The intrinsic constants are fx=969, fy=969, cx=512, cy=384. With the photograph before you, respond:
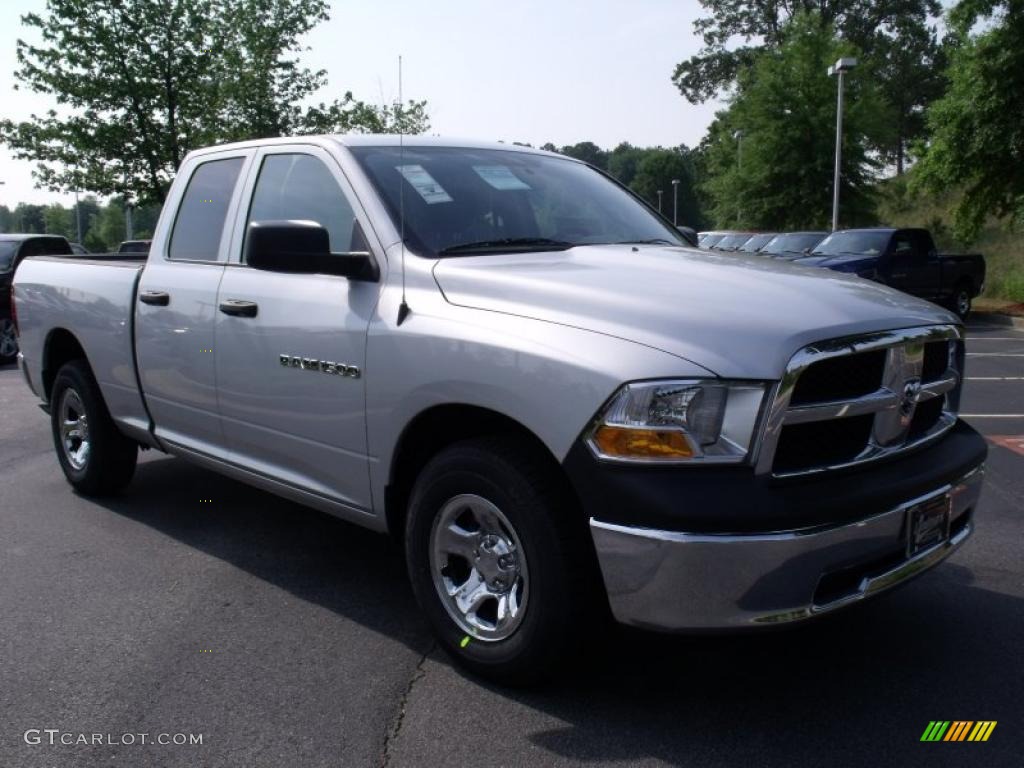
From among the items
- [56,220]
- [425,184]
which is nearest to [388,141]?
[425,184]

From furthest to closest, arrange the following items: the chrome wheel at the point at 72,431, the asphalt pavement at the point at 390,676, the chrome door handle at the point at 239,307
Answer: the chrome wheel at the point at 72,431
the chrome door handle at the point at 239,307
the asphalt pavement at the point at 390,676

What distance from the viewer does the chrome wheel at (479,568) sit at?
10.3ft

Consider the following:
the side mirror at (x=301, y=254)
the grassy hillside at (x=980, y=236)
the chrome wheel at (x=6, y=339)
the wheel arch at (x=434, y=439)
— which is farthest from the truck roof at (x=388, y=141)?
the grassy hillside at (x=980, y=236)

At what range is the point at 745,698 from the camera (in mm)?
3205

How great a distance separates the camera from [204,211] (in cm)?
477

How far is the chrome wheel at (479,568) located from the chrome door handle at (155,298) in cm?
210

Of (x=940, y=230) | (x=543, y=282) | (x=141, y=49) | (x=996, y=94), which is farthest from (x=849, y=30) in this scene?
(x=543, y=282)

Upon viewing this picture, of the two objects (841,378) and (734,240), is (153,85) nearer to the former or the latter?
(734,240)

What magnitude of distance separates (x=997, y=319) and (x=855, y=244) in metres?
3.18

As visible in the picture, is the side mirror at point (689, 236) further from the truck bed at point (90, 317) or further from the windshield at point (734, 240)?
the windshield at point (734, 240)

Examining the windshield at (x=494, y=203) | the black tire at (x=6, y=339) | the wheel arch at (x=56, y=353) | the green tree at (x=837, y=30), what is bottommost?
the black tire at (x=6, y=339)

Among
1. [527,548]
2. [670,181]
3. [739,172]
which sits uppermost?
[670,181]

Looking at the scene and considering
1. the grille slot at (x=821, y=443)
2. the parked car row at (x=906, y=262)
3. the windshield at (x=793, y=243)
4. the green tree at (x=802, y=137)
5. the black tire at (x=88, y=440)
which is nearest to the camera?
the grille slot at (x=821, y=443)

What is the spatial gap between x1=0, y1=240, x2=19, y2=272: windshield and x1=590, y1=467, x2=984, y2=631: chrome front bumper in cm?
1380
